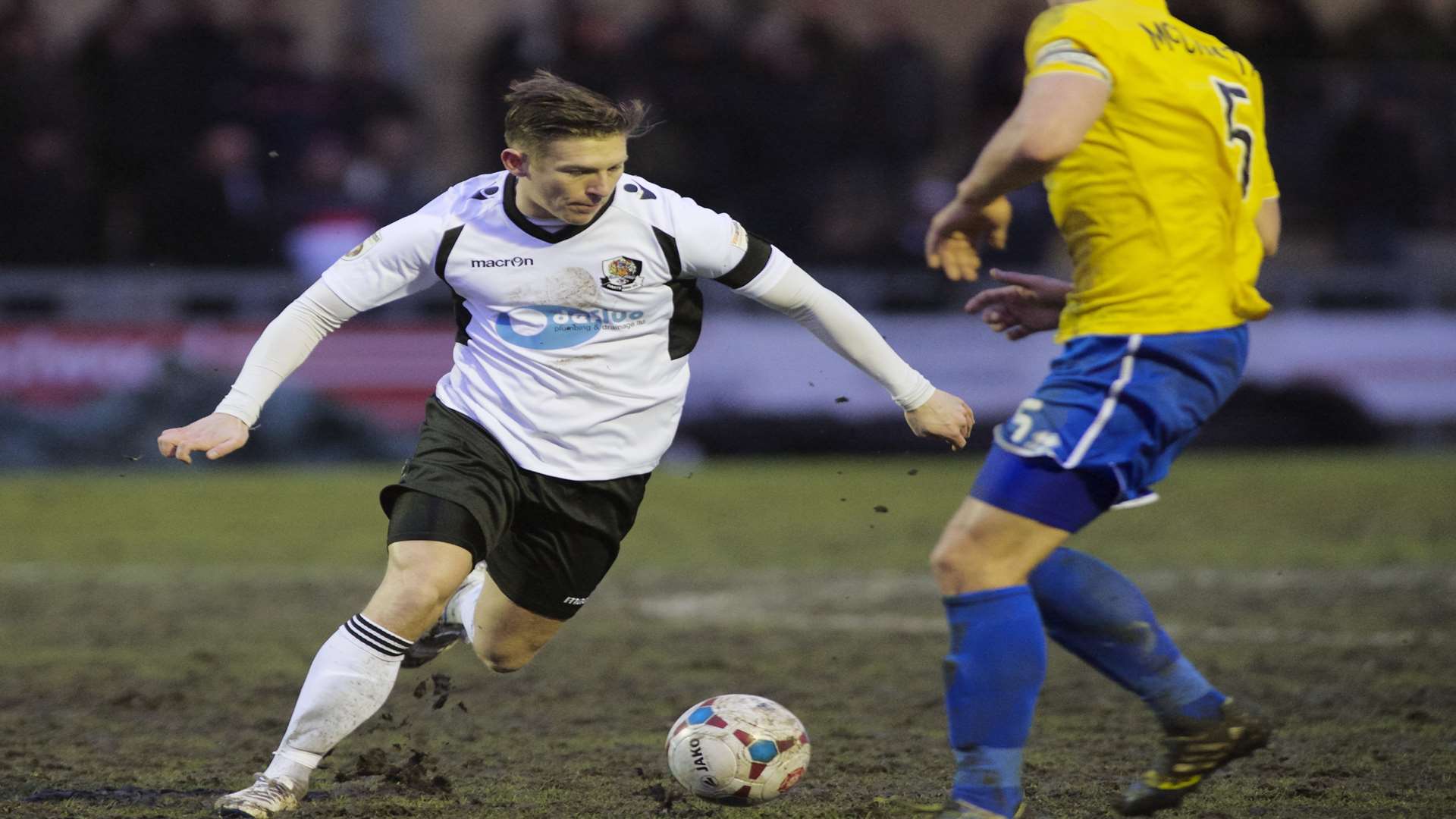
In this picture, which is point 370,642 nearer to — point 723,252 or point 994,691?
point 723,252

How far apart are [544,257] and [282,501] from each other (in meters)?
8.24

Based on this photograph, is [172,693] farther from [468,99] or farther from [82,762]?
[468,99]

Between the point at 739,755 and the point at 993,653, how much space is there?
98 cm

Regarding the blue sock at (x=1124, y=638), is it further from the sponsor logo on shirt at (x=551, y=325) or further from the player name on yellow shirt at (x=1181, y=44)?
the sponsor logo on shirt at (x=551, y=325)

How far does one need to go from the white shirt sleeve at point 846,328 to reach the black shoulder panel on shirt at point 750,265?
0.06 feet

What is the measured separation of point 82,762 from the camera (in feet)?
17.2

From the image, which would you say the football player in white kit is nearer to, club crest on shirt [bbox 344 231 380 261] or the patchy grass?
club crest on shirt [bbox 344 231 380 261]

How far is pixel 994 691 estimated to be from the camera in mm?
3895

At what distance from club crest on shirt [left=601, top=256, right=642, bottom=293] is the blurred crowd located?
9.56 metres

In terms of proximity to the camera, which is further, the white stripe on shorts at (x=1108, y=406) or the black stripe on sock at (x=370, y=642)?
the black stripe on sock at (x=370, y=642)

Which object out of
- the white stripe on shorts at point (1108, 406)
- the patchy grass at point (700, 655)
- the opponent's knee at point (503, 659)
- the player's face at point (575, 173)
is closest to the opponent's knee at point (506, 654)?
the opponent's knee at point (503, 659)

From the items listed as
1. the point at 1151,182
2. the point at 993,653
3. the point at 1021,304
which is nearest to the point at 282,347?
the point at 1021,304

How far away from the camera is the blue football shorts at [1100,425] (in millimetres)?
3885

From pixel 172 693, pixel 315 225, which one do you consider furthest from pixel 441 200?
pixel 315 225
